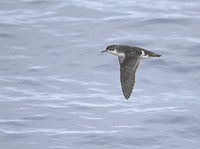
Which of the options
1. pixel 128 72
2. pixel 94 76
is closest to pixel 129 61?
pixel 128 72

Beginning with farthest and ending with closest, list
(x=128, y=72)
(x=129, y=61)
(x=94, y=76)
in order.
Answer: (x=94, y=76)
(x=129, y=61)
(x=128, y=72)

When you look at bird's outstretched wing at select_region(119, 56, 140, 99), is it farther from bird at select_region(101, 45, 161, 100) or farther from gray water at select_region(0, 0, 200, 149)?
gray water at select_region(0, 0, 200, 149)

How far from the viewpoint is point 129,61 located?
51.3 feet

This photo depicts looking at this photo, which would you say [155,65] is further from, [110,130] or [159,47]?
[110,130]

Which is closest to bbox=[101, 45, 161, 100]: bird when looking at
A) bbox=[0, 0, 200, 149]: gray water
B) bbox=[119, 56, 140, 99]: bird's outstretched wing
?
bbox=[119, 56, 140, 99]: bird's outstretched wing

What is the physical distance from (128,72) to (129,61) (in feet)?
0.87

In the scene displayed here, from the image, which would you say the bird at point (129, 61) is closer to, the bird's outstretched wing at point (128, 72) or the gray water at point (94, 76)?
the bird's outstretched wing at point (128, 72)

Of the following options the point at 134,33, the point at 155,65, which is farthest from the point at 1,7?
the point at 155,65

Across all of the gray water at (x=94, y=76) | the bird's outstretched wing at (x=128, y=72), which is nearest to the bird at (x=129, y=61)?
the bird's outstretched wing at (x=128, y=72)

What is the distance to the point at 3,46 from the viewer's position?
21750 millimetres

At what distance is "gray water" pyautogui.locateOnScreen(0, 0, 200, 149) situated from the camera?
17609 mm

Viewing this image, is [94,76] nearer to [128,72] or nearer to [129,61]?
[129,61]

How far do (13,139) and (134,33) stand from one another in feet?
19.0

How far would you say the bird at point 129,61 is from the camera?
15.3 meters
